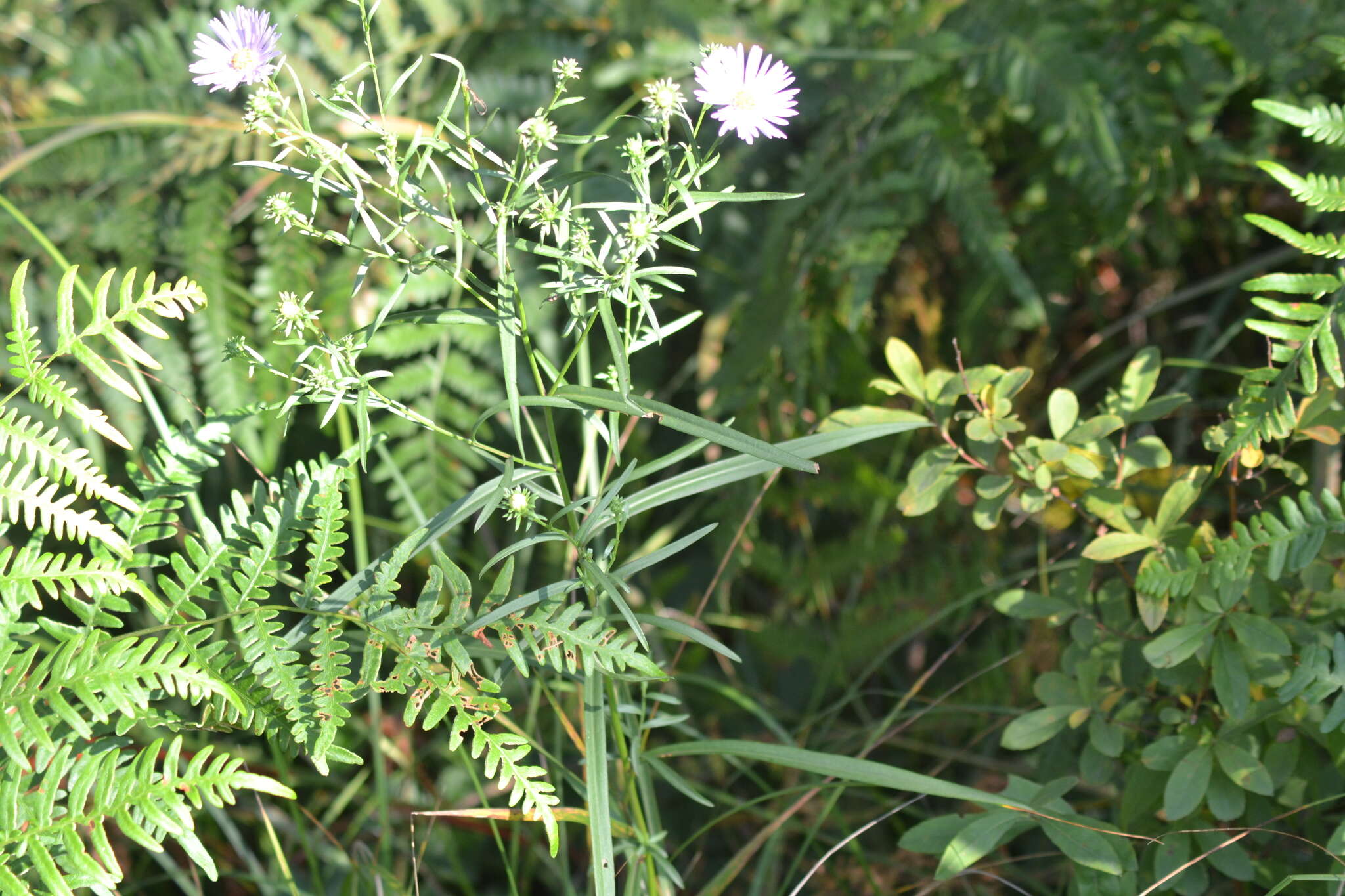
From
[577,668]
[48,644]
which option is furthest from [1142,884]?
[48,644]

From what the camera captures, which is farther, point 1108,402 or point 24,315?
point 1108,402

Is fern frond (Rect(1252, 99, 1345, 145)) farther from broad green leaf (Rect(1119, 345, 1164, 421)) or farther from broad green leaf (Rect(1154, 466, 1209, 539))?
broad green leaf (Rect(1154, 466, 1209, 539))

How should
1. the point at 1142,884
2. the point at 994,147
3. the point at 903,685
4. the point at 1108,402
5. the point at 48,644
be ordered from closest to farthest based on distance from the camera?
the point at 1142,884 < the point at 1108,402 < the point at 48,644 < the point at 903,685 < the point at 994,147

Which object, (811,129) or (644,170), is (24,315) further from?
(811,129)

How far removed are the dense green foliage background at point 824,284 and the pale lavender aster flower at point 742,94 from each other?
0.82 m

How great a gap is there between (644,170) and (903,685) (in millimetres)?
1345

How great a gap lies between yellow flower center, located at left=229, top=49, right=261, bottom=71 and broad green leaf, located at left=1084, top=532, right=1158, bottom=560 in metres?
0.94

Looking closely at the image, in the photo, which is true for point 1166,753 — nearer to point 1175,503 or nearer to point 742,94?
point 1175,503

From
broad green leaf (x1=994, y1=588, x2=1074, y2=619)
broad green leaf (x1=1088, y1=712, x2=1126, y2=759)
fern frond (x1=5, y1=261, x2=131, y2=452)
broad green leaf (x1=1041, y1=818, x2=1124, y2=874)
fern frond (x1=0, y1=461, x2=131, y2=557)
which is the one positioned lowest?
broad green leaf (x1=1041, y1=818, x2=1124, y2=874)

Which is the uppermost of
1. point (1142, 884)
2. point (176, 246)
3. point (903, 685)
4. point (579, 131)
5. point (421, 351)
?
point (579, 131)

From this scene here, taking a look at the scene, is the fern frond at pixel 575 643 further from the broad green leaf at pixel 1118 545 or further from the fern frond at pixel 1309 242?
the fern frond at pixel 1309 242

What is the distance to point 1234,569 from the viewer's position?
99 centimetres

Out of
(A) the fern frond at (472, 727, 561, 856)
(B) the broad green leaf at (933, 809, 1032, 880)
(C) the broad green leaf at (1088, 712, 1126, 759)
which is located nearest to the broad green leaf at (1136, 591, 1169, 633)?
(C) the broad green leaf at (1088, 712, 1126, 759)

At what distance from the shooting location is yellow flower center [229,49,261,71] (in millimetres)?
819
